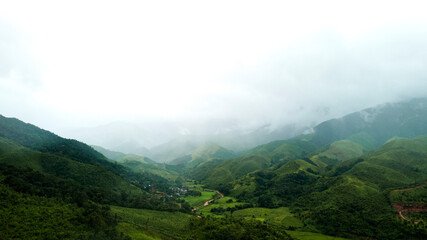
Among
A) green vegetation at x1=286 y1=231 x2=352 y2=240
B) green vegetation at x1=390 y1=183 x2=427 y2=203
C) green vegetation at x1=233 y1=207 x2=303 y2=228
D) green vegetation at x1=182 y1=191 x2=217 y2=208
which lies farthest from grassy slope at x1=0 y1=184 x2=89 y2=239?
green vegetation at x1=390 y1=183 x2=427 y2=203

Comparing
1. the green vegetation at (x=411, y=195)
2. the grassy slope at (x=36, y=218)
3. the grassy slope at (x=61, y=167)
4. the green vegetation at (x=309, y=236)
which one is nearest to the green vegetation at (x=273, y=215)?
the green vegetation at (x=309, y=236)

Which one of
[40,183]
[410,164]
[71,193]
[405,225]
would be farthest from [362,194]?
[40,183]

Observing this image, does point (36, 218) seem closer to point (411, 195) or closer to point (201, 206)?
point (201, 206)

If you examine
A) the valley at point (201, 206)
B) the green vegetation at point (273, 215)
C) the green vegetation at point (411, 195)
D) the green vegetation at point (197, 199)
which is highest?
the green vegetation at point (411, 195)

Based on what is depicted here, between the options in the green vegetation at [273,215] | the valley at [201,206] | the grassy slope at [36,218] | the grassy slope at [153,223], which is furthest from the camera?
the green vegetation at [273,215]

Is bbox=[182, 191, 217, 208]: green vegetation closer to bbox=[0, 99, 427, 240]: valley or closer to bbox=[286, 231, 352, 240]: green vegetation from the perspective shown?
bbox=[0, 99, 427, 240]: valley

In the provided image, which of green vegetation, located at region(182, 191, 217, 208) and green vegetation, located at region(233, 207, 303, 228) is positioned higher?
green vegetation, located at region(233, 207, 303, 228)

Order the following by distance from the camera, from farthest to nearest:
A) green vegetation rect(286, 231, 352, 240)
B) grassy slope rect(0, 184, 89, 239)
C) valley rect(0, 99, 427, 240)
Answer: green vegetation rect(286, 231, 352, 240) → valley rect(0, 99, 427, 240) → grassy slope rect(0, 184, 89, 239)

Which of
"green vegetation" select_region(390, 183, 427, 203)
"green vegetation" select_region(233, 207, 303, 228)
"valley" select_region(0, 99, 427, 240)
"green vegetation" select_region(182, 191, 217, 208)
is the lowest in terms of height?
"green vegetation" select_region(182, 191, 217, 208)

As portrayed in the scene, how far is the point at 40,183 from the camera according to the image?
88.5 m

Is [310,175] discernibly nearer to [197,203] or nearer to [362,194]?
[362,194]

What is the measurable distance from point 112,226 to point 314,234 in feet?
309

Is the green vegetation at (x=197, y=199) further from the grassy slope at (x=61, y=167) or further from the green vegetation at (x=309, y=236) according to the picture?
the green vegetation at (x=309, y=236)

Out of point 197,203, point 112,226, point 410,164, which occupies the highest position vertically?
point 410,164
